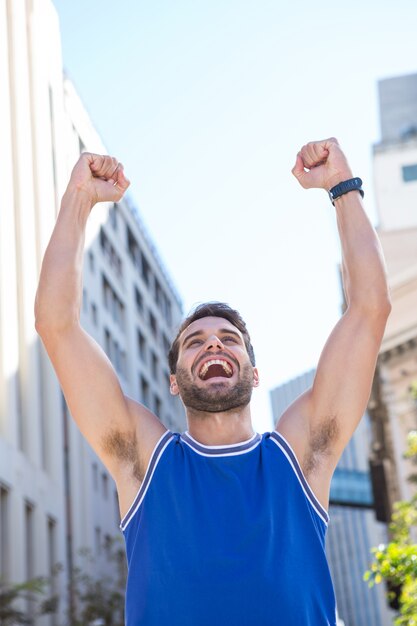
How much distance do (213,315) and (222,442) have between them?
2.32ft

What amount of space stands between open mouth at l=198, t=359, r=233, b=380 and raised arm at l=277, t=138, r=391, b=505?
1.07 feet

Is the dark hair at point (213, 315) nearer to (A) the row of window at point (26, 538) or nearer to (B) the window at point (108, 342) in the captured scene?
(A) the row of window at point (26, 538)

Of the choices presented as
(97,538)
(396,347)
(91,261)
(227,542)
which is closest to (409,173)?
(396,347)

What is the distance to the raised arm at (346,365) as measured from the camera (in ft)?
15.0

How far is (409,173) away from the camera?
6003cm

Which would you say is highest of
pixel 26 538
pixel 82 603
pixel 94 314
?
pixel 94 314

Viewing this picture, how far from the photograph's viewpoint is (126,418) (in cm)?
459

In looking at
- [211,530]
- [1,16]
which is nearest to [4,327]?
[1,16]

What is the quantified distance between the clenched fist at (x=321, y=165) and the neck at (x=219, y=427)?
1239 millimetres

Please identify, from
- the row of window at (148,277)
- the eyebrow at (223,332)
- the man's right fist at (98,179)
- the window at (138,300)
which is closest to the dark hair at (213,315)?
the eyebrow at (223,332)

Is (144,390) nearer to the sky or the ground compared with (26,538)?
nearer to the sky

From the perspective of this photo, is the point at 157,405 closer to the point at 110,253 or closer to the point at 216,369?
the point at 110,253

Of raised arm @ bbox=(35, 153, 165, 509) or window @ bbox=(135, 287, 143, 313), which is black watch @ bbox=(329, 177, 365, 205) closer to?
raised arm @ bbox=(35, 153, 165, 509)

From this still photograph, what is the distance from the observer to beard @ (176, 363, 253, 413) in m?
4.58
